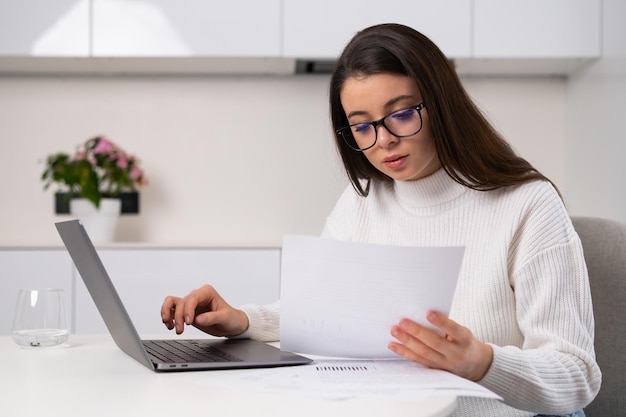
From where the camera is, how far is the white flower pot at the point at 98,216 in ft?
10.4

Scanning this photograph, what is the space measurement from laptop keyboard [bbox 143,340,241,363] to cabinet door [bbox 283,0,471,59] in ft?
6.52

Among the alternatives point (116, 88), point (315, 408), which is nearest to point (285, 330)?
point (315, 408)

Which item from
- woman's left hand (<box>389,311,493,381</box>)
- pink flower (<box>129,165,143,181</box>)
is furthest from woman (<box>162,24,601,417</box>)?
pink flower (<box>129,165,143,181</box>)

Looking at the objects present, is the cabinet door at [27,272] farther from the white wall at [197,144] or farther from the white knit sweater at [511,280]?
the white knit sweater at [511,280]

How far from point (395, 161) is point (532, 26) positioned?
193 centimetres

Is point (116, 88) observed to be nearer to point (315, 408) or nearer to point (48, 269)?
point (48, 269)

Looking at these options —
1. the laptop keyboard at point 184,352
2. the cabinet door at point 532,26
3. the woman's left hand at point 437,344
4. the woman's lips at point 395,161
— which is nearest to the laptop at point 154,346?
the laptop keyboard at point 184,352

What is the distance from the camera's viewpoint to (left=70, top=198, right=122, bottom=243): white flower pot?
10.4 feet

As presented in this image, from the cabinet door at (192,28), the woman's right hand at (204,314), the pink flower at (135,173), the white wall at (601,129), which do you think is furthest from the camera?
the pink flower at (135,173)

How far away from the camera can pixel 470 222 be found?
1.45 meters

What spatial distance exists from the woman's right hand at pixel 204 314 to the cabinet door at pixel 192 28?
188 cm

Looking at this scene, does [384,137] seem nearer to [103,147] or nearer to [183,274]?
[183,274]

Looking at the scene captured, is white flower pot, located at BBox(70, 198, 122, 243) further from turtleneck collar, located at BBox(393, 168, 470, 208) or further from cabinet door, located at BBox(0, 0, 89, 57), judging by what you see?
turtleneck collar, located at BBox(393, 168, 470, 208)

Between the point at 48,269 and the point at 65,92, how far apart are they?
887mm
